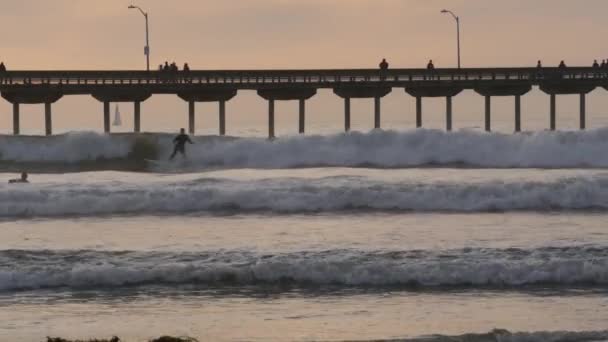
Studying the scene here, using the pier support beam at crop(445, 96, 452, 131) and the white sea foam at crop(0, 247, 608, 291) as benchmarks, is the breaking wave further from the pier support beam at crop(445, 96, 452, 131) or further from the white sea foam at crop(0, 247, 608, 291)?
the pier support beam at crop(445, 96, 452, 131)

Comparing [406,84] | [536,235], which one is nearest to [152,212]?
[536,235]

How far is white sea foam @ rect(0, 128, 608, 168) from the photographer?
5653 centimetres

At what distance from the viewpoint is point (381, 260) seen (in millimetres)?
27469

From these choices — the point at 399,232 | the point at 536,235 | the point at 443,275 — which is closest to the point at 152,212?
the point at 399,232

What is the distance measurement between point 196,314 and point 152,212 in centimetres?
1502

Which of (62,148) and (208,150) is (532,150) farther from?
(62,148)

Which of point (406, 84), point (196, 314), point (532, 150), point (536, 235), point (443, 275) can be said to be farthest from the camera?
point (406, 84)

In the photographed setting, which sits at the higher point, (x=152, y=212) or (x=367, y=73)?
(x=367, y=73)

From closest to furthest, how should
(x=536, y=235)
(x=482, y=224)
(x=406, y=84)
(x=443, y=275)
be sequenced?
(x=443, y=275) → (x=536, y=235) → (x=482, y=224) → (x=406, y=84)

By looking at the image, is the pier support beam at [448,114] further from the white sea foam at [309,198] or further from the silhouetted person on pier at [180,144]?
the white sea foam at [309,198]

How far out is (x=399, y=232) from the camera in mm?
32500

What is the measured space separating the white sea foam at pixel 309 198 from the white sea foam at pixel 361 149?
15.0 meters

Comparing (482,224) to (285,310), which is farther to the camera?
(482,224)

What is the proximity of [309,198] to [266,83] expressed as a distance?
20908 millimetres
